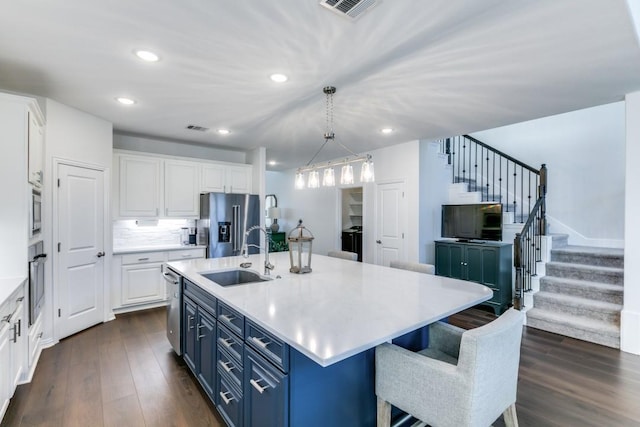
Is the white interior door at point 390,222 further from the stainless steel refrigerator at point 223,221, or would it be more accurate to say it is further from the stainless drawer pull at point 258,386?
the stainless drawer pull at point 258,386

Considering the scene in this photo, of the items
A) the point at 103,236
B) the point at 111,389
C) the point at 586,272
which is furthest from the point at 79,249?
the point at 586,272

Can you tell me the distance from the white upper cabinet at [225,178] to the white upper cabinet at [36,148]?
2.16m

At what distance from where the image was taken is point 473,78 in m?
2.65

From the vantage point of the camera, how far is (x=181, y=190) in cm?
489

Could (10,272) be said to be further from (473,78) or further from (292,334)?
(473,78)

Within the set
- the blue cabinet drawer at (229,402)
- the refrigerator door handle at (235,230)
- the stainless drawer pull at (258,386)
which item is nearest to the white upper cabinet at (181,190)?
the refrigerator door handle at (235,230)

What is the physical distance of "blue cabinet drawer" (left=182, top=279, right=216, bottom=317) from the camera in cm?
213

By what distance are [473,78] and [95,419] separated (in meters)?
3.85

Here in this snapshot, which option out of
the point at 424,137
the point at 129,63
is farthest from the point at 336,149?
the point at 129,63

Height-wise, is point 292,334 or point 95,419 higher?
point 292,334

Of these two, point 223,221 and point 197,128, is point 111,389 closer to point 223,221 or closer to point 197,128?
point 223,221

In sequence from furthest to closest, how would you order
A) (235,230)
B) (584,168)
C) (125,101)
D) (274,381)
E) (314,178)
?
(235,230), (584,168), (125,101), (314,178), (274,381)

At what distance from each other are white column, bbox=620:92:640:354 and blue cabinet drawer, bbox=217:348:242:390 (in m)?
3.73

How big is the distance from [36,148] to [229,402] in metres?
2.89
